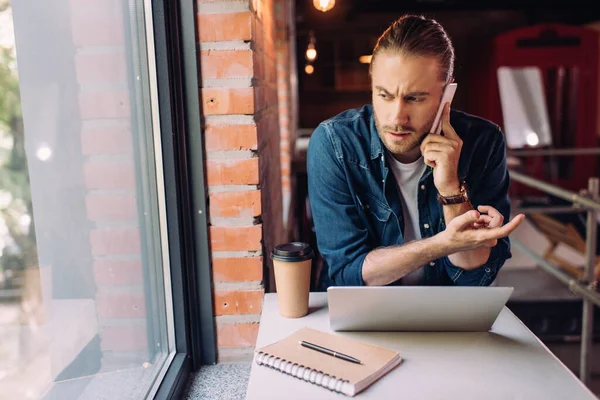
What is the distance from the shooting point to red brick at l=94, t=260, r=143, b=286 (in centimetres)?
108

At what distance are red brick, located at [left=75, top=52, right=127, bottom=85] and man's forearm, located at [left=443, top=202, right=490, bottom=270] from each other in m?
0.83

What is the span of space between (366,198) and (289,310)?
1.50ft

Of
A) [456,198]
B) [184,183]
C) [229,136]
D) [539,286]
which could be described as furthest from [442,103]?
[539,286]

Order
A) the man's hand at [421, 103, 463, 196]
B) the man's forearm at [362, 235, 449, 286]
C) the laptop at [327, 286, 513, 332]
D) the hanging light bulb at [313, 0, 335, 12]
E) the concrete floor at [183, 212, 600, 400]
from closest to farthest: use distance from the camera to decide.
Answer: the laptop at [327, 286, 513, 332]
the man's forearm at [362, 235, 449, 286]
the man's hand at [421, 103, 463, 196]
the hanging light bulb at [313, 0, 335, 12]
the concrete floor at [183, 212, 600, 400]

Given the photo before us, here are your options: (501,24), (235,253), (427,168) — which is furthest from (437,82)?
(501,24)

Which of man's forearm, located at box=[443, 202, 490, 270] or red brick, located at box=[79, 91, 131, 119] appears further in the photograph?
man's forearm, located at box=[443, 202, 490, 270]

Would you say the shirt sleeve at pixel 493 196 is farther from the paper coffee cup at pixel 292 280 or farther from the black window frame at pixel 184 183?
the black window frame at pixel 184 183

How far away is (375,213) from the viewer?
1512 mm

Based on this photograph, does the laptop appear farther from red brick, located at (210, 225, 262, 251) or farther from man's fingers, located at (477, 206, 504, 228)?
red brick, located at (210, 225, 262, 251)

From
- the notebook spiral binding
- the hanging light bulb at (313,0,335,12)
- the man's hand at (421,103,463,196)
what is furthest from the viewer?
the hanging light bulb at (313,0,335,12)

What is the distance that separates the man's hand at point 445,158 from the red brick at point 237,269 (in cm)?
51

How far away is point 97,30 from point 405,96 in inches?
28.9

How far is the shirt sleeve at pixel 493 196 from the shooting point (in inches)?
57.4

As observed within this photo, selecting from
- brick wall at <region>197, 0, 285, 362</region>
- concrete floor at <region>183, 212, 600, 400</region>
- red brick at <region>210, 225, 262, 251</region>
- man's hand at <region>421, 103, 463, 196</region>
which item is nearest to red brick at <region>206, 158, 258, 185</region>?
brick wall at <region>197, 0, 285, 362</region>
